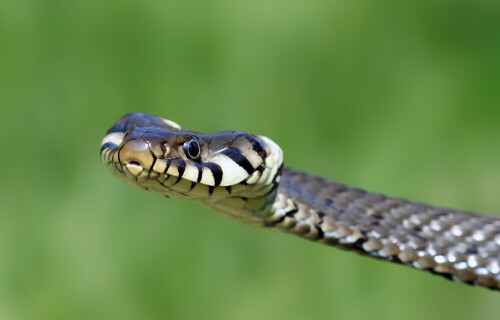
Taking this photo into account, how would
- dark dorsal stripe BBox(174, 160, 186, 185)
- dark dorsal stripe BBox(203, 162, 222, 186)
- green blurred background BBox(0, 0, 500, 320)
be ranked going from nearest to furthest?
dark dorsal stripe BBox(174, 160, 186, 185) < dark dorsal stripe BBox(203, 162, 222, 186) < green blurred background BBox(0, 0, 500, 320)

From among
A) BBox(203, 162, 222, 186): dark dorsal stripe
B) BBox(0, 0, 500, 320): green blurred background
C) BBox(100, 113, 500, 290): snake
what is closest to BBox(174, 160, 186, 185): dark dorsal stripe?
BBox(100, 113, 500, 290): snake

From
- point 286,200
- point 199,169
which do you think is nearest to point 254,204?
point 286,200

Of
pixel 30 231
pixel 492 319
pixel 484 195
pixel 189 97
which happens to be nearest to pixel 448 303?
pixel 492 319

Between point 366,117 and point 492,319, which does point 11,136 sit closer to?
point 366,117

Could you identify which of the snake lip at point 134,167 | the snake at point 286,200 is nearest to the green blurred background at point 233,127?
the snake at point 286,200

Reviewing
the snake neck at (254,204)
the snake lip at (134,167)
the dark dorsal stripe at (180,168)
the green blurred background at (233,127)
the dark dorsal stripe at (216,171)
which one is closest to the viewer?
the snake lip at (134,167)

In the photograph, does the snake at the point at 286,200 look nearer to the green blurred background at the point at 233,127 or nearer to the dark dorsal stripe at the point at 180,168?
the dark dorsal stripe at the point at 180,168

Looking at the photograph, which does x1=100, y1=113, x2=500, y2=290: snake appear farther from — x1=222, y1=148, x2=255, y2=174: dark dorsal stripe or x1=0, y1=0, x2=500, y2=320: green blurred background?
x1=0, y1=0, x2=500, y2=320: green blurred background

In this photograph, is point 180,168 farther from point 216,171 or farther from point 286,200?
point 286,200
